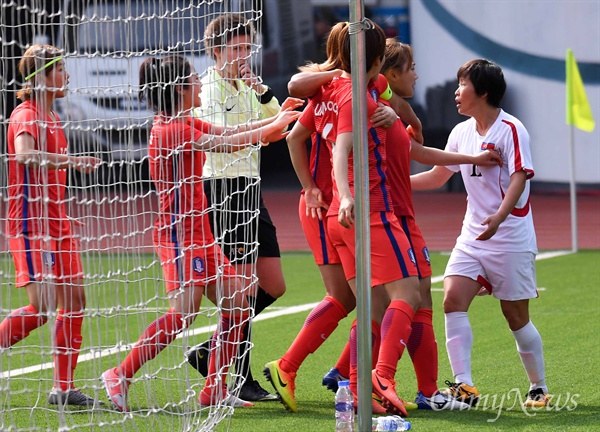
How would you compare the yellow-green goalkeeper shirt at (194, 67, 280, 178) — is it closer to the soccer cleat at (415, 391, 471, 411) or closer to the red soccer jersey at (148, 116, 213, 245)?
the red soccer jersey at (148, 116, 213, 245)

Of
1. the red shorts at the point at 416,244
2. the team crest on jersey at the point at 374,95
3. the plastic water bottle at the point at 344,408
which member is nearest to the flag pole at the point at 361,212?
the plastic water bottle at the point at 344,408

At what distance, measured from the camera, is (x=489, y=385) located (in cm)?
602

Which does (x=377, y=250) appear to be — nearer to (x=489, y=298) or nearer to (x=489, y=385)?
(x=489, y=385)

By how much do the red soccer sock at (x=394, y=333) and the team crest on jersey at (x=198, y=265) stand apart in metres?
0.99

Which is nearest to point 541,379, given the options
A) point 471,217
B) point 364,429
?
point 471,217

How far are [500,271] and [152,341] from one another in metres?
1.84

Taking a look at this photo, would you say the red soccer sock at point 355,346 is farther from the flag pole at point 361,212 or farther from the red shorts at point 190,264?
the flag pole at point 361,212

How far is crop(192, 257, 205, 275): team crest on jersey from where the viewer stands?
17.6 ft

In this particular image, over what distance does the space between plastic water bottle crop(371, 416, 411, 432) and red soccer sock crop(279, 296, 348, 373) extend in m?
0.74

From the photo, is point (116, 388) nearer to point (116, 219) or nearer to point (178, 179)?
point (116, 219)

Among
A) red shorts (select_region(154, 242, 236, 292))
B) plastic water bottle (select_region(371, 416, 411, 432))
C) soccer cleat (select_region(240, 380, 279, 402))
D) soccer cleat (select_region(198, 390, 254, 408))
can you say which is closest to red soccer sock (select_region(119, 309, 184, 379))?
red shorts (select_region(154, 242, 236, 292))

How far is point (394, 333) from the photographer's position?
5031mm

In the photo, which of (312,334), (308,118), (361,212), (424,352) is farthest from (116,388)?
(361,212)

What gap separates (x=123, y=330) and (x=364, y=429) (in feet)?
15.0
